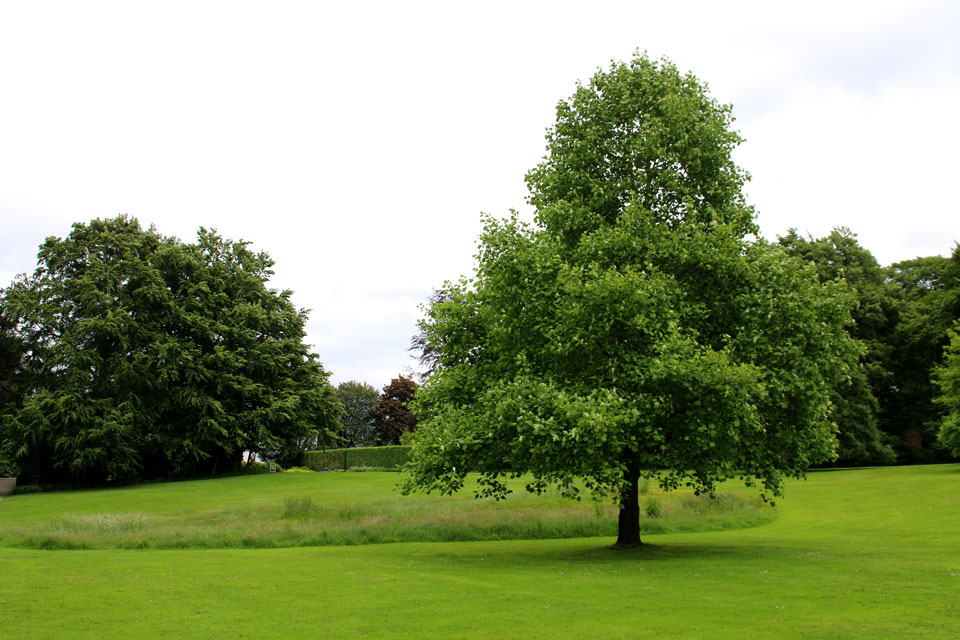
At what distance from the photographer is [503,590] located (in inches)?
588

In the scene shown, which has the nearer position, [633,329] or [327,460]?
[633,329]

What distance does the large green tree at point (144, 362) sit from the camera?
176 feet

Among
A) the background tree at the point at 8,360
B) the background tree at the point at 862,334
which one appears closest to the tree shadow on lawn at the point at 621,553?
the background tree at the point at 862,334

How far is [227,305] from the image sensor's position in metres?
63.8

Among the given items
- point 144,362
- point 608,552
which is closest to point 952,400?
point 608,552

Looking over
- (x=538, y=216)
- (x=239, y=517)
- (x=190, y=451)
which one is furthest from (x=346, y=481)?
(x=538, y=216)

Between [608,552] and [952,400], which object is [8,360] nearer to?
[608,552]

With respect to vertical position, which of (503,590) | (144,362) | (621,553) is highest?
(144,362)

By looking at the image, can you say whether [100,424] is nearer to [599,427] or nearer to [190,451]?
[190,451]

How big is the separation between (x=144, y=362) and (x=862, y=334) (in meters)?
63.6

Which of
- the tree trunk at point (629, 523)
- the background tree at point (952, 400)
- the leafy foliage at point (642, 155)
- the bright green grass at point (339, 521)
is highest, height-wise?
the leafy foliage at point (642, 155)

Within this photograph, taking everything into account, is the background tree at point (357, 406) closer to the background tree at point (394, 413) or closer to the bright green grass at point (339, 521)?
→ the background tree at point (394, 413)

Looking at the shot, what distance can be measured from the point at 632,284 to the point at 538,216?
18.1 ft

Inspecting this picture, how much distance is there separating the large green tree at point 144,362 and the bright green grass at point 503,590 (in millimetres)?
32071
